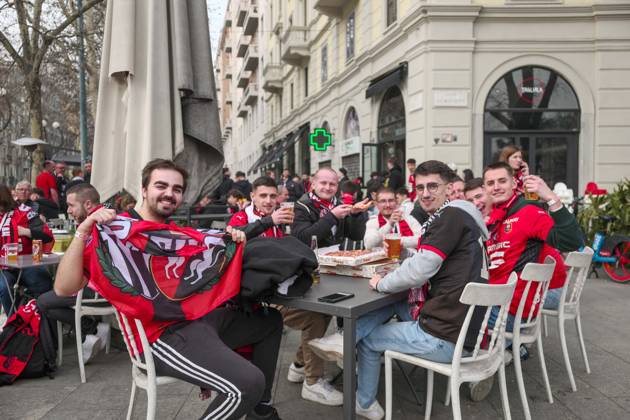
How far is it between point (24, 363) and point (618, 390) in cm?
429

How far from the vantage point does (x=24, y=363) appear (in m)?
3.67

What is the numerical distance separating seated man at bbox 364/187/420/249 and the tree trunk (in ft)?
41.3

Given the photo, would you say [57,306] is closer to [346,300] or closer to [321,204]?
[321,204]

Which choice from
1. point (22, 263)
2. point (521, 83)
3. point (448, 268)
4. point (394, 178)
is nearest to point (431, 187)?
point (448, 268)

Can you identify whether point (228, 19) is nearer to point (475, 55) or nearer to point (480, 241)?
point (475, 55)

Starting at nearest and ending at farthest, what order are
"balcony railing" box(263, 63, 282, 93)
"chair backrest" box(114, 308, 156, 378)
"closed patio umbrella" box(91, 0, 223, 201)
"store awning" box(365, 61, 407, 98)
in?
"chair backrest" box(114, 308, 156, 378) → "closed patio umbrella" box(91, 0, 223, 201) → "store awning" box(365, 61, 407, 98) → "balcony railing" box(263, 63, 282, 93)

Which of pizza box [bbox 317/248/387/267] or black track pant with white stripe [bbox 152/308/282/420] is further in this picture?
pizza box [bbox 317/248/387/267]

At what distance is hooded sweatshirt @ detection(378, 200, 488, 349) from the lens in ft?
8.82

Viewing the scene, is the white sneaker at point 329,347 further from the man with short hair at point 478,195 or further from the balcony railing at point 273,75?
the balcony railing at point 273,75

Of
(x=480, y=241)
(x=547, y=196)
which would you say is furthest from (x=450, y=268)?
(x=547, y=196)

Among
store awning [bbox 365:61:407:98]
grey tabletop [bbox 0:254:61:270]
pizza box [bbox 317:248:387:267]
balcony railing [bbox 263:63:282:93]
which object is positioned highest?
balcony railing [bbox 263:63:282:93]

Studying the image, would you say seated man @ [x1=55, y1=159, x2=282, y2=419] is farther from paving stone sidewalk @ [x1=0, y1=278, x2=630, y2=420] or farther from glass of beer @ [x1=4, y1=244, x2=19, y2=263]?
glass of beer @ [x1=4, y1=244, x2=19, y2=263]

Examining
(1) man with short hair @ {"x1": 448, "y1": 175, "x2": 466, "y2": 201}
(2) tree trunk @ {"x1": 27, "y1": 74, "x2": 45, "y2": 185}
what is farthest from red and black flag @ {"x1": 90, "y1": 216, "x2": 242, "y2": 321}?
(2) tree trunk @ {"x1": 27, "y1": 74, "x2": 45, "y2": 185}

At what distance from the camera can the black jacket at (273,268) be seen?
8.54ft
